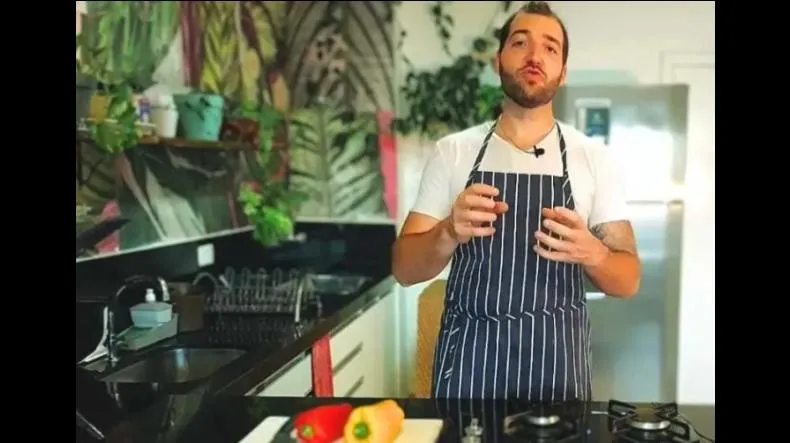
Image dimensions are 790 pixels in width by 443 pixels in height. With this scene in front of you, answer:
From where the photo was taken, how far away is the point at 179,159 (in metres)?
2.90

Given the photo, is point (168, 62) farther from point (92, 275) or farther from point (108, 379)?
point (108, 379)

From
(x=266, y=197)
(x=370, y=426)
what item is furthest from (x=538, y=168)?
(x=266, y=197)

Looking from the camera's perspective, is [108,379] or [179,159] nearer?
[108,379]

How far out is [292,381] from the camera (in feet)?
7.15

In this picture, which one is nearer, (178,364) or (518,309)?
(518,309)

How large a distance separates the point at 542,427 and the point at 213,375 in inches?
30.6

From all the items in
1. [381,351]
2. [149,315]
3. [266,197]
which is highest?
[266,197]

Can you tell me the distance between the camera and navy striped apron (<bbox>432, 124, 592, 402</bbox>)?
149 centimetres

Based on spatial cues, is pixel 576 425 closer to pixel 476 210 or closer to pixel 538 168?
pixel 476 210

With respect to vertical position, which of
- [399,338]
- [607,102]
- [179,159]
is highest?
[607,102]

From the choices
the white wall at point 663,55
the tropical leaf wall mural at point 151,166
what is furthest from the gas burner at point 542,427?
the white wall at point 663,55

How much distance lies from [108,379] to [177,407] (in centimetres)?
41
